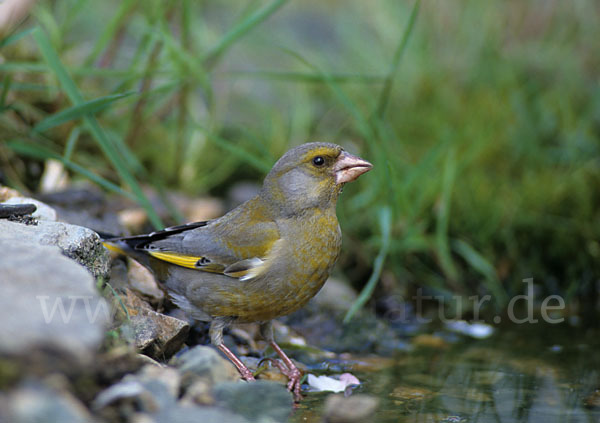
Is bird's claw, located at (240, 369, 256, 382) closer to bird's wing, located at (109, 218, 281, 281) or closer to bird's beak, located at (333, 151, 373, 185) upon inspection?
bird's wing, located at (109, 218, 281, 281)

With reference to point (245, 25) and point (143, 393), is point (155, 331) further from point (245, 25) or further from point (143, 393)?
A: point (245, 25)

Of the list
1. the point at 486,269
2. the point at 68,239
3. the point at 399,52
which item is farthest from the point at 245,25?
the point at 486,269

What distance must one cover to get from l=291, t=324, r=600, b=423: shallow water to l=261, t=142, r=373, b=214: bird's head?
2.83ft

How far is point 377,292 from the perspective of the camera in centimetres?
466

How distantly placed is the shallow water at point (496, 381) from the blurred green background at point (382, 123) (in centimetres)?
52

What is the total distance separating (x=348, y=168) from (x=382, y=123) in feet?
3.40

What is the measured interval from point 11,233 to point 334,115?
410 centimetres

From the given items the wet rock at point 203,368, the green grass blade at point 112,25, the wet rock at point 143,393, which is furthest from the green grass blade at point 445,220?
the wet rock at point 143,393

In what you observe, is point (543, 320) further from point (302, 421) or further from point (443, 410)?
point (302, 421)

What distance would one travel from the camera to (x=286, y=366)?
10.8 ft

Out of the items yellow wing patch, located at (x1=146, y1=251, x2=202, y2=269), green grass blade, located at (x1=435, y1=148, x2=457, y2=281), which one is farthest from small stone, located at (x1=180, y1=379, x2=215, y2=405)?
green grass blade, located at (x1=435, y1=148, x2=457, y2=281)

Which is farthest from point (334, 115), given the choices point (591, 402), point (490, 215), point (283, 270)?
point (591, 402)

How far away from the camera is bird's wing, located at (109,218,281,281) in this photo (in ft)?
10.2

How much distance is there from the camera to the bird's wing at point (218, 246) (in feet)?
10.2
